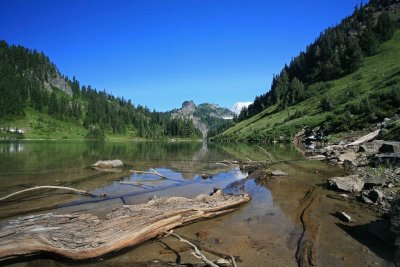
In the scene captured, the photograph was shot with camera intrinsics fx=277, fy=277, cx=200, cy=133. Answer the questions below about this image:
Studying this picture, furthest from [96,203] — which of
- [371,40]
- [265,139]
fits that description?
[371,40]

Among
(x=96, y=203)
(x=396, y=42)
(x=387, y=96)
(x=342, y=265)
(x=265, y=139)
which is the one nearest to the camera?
(x=342, y=265)

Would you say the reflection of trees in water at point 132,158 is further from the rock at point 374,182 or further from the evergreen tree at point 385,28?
the evergreen tree at point 385,28

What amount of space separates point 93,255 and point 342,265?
8.09 meters

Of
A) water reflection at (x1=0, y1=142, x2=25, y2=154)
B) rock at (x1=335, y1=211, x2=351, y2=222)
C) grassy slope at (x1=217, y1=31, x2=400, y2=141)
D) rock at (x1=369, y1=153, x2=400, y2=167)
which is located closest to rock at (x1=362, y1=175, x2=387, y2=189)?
rock at (x1=369, y1=153, x2=400, y2=167)

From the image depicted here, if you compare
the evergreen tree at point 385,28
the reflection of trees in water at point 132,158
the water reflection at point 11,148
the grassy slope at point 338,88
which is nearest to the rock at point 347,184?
the reflection of trees in water at point 132,158

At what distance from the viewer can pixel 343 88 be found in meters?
110

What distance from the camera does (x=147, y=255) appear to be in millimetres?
9609

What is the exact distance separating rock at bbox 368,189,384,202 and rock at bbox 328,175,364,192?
7.34ft

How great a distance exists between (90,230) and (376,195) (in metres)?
14.5

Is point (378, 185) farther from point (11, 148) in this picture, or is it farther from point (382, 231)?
point (11, 148)

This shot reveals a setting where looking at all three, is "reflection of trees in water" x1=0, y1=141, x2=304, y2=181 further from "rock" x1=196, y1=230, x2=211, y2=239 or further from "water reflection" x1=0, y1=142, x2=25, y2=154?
"rock" x1=196, y1=230, x2=211, y2=239

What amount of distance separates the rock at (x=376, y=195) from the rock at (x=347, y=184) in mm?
2236

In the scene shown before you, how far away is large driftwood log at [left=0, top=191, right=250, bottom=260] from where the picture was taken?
8719 mm

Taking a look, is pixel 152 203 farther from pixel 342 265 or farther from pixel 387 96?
pixel 387 96
